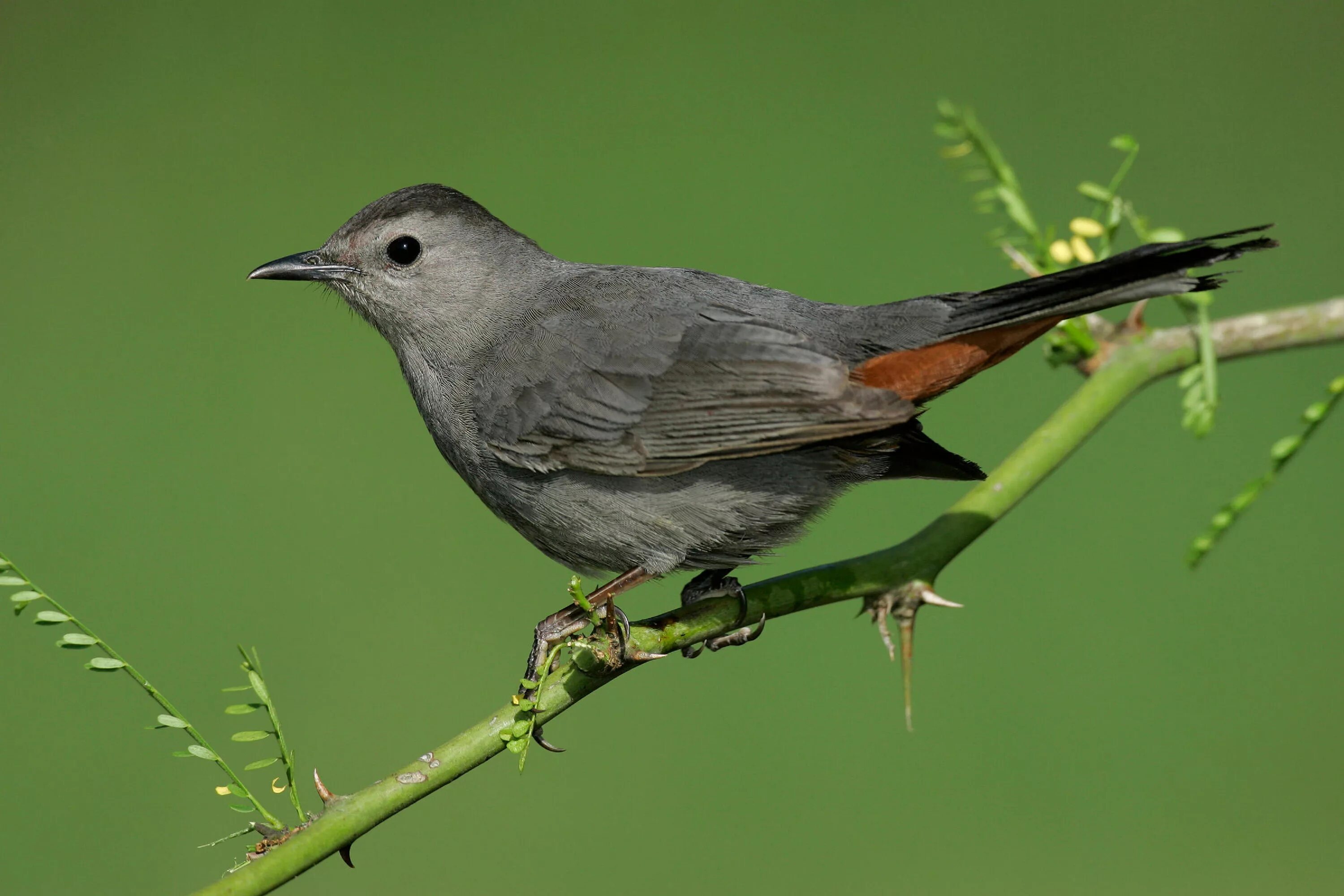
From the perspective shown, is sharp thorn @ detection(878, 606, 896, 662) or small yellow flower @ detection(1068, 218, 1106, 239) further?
small yellow flower @ detection(1068, 218, 1106, 239)

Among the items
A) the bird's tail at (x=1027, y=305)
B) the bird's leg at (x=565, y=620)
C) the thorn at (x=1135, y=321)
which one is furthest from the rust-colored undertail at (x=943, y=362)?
the bird's leg at (x=565, y=620)

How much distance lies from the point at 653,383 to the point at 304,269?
112 centimetres

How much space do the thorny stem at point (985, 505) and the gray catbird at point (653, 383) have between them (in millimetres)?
210

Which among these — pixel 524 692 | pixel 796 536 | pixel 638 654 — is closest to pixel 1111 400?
pixel 796 536

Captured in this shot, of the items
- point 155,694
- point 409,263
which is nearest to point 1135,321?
point 409,263

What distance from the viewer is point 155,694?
170 centimetres

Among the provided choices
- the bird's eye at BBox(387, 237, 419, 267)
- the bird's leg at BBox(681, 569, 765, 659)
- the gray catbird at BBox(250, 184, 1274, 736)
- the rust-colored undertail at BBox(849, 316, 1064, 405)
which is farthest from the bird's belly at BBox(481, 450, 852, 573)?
the bird's eye at BBox(387, 237, 419, 267)

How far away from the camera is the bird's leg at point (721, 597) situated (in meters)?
2.32

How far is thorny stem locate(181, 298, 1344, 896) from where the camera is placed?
2.23 metres

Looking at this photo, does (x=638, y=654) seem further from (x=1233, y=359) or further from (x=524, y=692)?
(x=1233, y=359)

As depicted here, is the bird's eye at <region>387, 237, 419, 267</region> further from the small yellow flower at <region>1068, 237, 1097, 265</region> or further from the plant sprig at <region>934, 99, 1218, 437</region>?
the small yellow flower at <region>1068, 237, 1097, 265</region>

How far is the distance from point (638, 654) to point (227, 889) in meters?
0.80

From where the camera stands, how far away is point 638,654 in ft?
7.12

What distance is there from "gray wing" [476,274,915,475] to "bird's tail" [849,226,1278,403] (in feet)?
0.36
